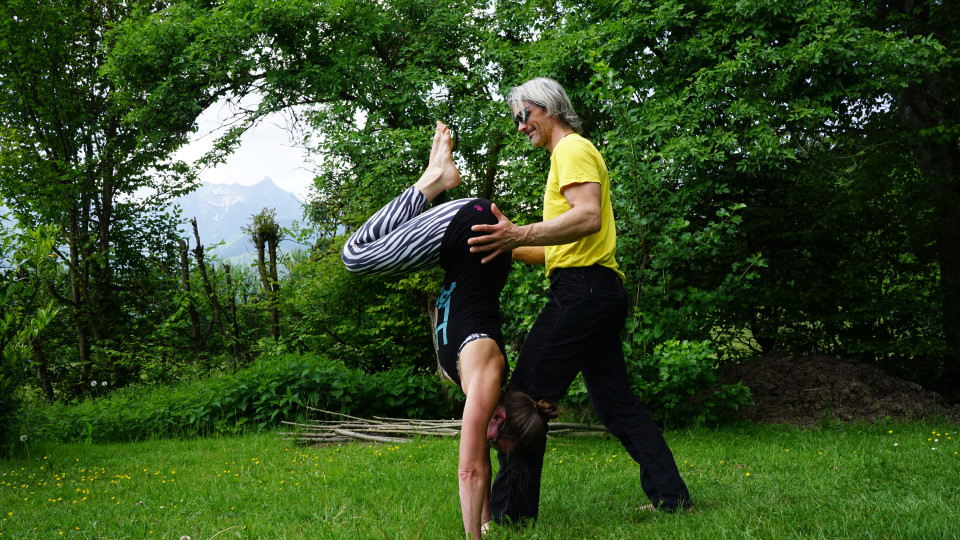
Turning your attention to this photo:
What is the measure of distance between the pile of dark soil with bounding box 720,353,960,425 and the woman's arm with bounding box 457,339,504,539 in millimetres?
4634

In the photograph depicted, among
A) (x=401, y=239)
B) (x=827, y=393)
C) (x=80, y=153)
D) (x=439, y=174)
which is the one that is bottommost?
(x=827, y=393)

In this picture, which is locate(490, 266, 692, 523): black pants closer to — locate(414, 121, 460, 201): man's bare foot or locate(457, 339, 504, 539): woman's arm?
locate(457, 339, 504, 539): woman's arm

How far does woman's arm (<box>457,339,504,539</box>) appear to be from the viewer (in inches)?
94.9

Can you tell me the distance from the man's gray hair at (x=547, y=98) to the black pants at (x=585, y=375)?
0.67 meters

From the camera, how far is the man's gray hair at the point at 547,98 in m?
2.81

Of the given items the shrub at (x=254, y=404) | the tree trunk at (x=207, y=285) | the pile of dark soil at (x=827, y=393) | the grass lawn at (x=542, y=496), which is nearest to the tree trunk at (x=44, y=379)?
the tree trunk at (x=207, y=285)

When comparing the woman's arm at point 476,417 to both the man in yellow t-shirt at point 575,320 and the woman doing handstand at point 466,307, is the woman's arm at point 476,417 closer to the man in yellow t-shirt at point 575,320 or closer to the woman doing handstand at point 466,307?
the woman doing handstand at point 466,307

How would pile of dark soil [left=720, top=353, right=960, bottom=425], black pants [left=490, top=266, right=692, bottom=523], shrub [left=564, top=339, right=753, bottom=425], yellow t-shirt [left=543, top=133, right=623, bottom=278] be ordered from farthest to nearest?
pile of dark soil [left=720, top=353, right=960, bottom=425], shrub [left=564, top=339, right=753, bottom=425], black pants [left=490, top=266, right=692, bottom=523], yellow t-shirt [left=543, top=133, right=623, bottom=278]

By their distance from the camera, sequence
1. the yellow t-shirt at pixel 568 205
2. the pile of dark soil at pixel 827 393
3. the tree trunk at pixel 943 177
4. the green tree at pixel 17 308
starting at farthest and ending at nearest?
the tree trunk at pixel 943 177 → the pile of dark soil at pixel 827 393 → the green tree at pixel 17 308 → the yellow t-shirt at pixel 568 205

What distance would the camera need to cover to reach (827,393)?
648 cm

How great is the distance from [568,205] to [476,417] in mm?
934

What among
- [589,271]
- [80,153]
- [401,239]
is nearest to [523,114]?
[589,271]

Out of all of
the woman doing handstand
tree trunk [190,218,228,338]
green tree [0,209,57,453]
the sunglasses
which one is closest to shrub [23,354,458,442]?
green tree [0,209,57,453]

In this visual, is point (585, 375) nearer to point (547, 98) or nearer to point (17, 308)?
point (547, 98)
